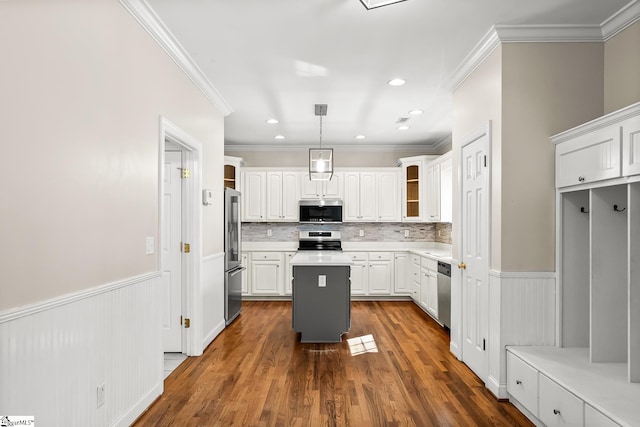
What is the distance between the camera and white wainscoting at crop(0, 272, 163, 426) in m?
1.70

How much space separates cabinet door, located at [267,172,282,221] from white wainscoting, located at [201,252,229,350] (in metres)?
2.22

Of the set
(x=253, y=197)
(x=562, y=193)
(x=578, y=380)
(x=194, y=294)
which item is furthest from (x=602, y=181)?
(x=253, y=197)

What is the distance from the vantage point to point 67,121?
2025 millimetres

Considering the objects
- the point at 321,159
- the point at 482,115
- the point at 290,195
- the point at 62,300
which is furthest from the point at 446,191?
the point at 62,300

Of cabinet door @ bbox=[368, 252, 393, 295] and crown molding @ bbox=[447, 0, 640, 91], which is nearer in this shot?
crown molding @ bbox=[447, 0, 640, 91]

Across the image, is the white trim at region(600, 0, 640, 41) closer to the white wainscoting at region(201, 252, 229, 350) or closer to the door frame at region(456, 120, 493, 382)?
the door frame at region(456, 120, 493, 382)

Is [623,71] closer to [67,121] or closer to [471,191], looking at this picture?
[471,191]

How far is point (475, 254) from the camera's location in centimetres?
359

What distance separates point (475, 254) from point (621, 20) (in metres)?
1.99

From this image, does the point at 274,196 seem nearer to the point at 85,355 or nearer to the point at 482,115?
the point at 482,115

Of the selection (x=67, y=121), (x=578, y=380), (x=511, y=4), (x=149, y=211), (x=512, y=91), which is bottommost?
(x=578, y=380)

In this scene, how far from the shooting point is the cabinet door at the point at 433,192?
6531 millimetres

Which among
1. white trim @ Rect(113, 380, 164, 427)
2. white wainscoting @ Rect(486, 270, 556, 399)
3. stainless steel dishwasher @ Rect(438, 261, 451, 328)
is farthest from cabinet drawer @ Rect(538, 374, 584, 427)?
white trim @ Rect(113, 380, 164, 427)

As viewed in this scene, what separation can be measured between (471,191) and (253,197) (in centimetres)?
435
